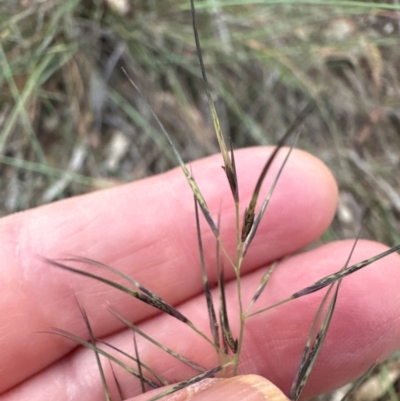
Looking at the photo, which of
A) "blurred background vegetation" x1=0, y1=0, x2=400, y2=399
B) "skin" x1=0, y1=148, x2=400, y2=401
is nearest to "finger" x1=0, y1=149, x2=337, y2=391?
"skin" x1=0, y1=148, x2=400, y2=401

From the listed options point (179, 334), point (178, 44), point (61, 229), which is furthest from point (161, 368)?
point (178, 44)

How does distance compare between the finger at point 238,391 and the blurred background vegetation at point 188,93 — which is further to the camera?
the blurred background vegetation at point 188,93

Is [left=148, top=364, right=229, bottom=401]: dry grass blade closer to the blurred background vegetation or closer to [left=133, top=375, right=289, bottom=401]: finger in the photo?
[left=133, top=375, right=289, bottom=401]: finger

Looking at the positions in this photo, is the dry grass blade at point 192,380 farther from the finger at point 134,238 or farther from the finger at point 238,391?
the finger at point 134,238

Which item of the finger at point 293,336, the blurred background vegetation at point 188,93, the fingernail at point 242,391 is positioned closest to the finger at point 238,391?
the fingernail at point 242,391

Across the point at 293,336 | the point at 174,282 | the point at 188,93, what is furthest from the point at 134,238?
the point at 188,93

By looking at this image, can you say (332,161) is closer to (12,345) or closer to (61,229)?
(61,229)

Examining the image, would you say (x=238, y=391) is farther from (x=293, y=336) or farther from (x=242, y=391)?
(x=293, y=336)
